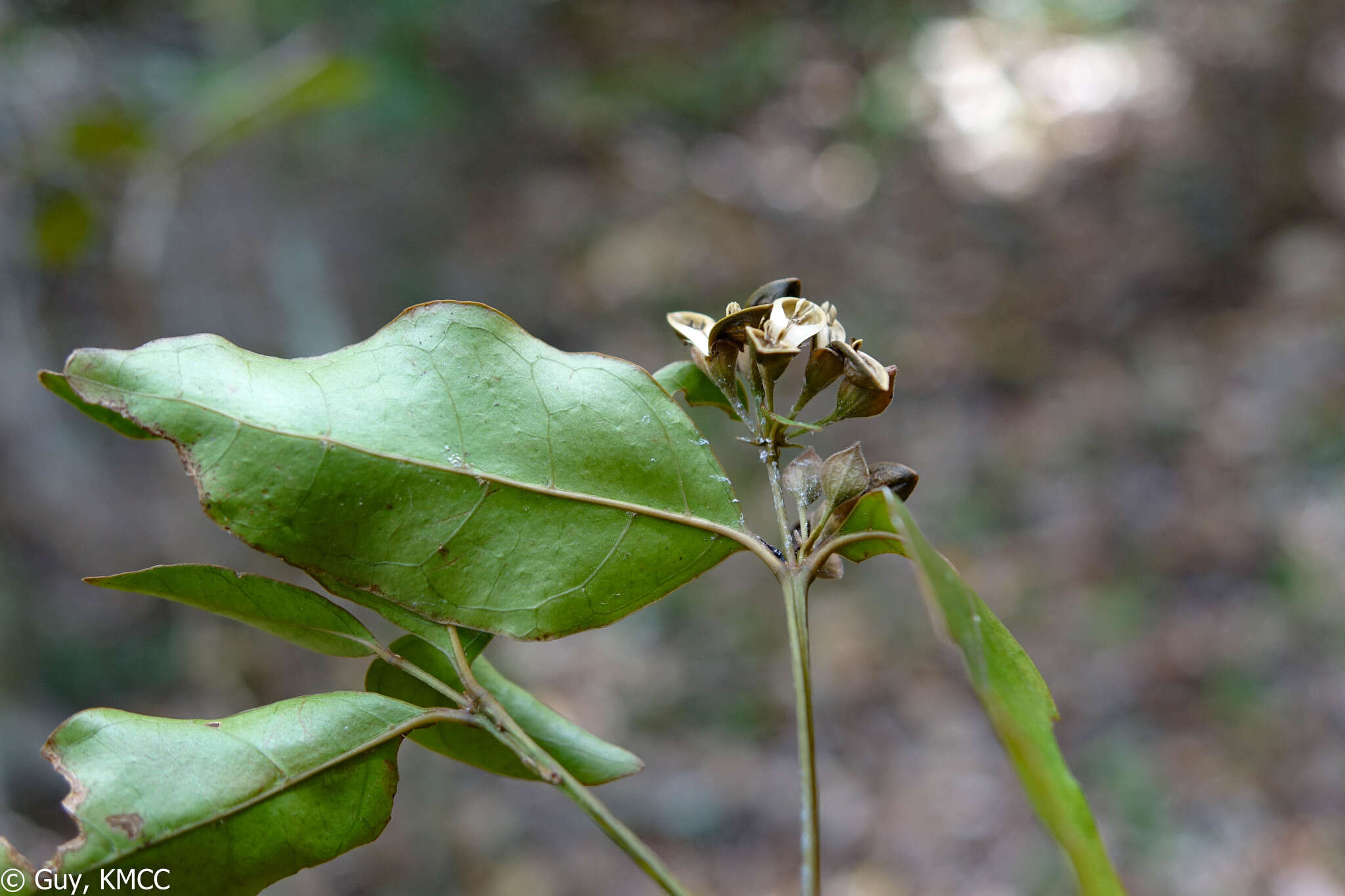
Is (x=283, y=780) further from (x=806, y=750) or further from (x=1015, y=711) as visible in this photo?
(x=1015, y=711)

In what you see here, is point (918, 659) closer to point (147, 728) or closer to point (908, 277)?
point (908, 277)

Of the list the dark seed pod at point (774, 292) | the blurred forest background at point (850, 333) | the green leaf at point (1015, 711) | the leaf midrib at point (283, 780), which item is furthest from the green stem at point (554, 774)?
the blurred forest background at point (850, 333)

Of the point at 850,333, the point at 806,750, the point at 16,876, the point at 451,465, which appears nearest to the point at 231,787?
the point at 16,876

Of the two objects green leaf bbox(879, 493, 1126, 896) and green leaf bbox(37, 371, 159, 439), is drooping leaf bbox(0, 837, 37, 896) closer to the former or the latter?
green leaf bbox(37, 371, 159, 439)

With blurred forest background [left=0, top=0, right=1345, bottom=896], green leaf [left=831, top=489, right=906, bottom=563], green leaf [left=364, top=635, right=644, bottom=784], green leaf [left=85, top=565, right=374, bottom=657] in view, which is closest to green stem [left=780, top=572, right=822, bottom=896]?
green leaf [left=831, top=489, right=906, bottom=563]

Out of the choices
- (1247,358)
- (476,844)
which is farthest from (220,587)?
(1247,358)

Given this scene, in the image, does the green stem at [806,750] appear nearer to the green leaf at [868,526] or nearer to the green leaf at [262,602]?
Result: the green leaf at [868,526]
